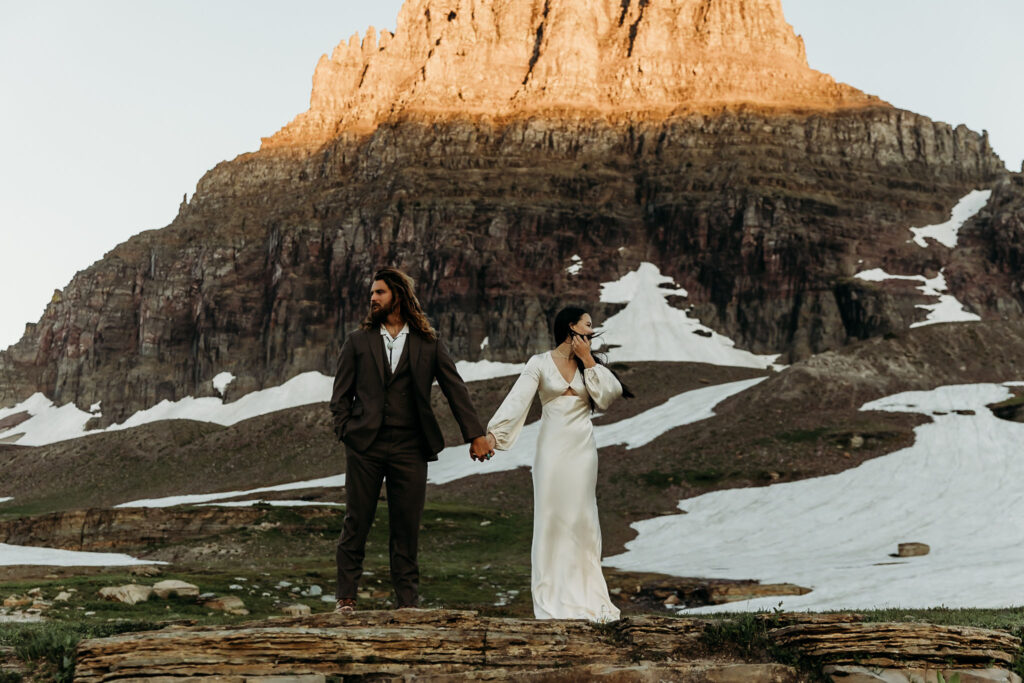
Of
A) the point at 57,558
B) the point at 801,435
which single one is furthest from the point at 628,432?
the point at 57,558

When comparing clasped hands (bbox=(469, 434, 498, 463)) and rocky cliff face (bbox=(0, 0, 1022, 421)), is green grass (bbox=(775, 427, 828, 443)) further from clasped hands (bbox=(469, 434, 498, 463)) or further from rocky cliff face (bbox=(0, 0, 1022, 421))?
rocky cliff face (bbox=(0, 0, 1022, 421))

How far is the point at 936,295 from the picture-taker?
13775 cm

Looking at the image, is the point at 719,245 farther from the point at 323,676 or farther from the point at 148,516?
the point at 323,676

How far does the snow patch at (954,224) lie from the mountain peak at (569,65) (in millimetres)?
30889

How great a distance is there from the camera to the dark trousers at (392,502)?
9.57 metres

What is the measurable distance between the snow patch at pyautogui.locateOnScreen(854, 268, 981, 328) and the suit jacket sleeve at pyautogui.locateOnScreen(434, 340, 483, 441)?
13342 cm

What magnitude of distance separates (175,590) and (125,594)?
137 centimetres

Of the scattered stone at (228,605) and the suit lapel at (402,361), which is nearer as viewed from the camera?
the suit lapel at (402,361)

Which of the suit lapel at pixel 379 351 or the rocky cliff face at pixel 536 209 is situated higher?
the rocky cliff face at pixel 536 209

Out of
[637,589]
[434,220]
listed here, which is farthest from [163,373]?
[637,589]

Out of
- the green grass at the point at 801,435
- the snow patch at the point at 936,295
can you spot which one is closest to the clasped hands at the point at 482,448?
the green grass at the point at 801,435

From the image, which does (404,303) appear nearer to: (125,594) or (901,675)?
(901,675)

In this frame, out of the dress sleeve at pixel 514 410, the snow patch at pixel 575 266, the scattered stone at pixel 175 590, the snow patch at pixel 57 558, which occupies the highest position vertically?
the snow patch at pixel 575 266

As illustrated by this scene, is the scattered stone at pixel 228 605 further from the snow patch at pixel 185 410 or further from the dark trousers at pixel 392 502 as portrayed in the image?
the snow patch at pixel 185 410
